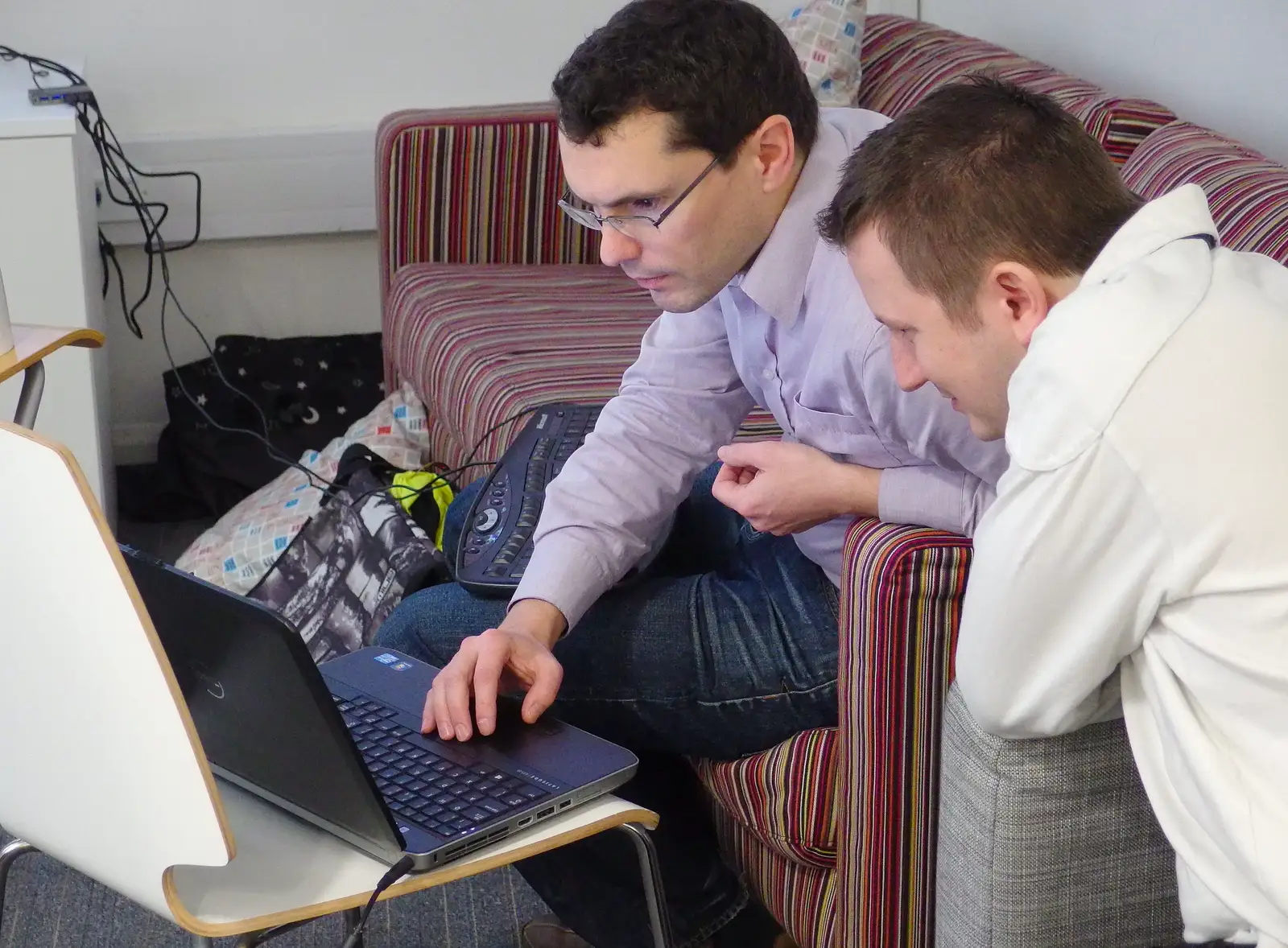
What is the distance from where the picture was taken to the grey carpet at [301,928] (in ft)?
5.71

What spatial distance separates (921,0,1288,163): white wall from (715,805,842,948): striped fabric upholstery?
127 cm

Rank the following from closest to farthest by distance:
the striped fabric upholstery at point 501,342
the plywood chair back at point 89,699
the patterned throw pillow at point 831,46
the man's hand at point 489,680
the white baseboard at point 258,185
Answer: the plywood chair back at point 89,699 → the man's hand at point 489,680 → the striped fabric upholstery at point 501,342 → the patterned throw pillow at point 831,46 → the white baseboard at point 258,185

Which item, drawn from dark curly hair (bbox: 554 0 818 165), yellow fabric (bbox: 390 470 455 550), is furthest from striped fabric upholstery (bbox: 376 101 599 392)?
dark curly hair (bbox: 554 0 818 165)

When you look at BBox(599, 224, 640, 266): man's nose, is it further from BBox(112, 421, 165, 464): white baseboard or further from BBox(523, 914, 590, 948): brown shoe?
BBox(112, 421, 165, 464): white baseboard

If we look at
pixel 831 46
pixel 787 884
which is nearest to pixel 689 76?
pixel 787 884

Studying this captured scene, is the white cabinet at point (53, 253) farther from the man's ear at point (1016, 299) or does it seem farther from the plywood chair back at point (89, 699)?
the man's ear at point (1016, 299)

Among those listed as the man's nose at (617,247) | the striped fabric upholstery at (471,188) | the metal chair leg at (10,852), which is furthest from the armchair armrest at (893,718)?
the striped fabric upholstery at (471,188)

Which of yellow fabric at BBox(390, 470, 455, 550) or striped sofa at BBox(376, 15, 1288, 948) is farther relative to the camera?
yellow fabric at BBox(390, 470, 455, 550)

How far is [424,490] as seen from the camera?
93.7 inches

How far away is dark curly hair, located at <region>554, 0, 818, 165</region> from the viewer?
1.34m

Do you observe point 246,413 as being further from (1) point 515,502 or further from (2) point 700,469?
(2) point 700,469

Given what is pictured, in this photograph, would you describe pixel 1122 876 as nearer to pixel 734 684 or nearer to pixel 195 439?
pixel 734 684

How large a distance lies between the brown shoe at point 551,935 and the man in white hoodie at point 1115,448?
0.76 meters

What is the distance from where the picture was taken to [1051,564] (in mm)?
954
